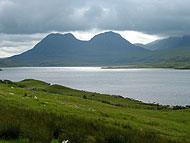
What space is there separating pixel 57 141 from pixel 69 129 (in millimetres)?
926

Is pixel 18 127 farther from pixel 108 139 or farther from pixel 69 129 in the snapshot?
pixel 108 139

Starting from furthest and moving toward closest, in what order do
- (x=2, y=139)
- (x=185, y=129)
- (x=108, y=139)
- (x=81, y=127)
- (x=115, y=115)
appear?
(x=115, y=115)
(x=185, y=129)
(x=81, y=127)
(x=108, y=139)
(x=2, y=139)

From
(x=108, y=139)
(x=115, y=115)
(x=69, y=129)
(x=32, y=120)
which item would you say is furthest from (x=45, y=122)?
(x=115, y=115)

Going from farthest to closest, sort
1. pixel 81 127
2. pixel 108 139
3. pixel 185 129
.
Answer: pixel 185 129
pixel 81 127
pixel 108 139

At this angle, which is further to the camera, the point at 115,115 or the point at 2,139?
the point at 115,115

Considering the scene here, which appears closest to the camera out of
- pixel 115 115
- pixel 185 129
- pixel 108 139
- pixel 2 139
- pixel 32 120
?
pixel 2 139

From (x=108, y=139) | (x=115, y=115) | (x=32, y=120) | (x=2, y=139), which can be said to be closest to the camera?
(x=2, y=139)

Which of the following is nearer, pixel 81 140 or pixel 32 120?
pixel 81 140

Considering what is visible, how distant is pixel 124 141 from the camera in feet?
32.1

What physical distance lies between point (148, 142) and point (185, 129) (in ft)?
54.6

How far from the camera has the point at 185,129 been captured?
24.4m

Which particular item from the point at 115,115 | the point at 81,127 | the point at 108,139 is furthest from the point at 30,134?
the point at 115,115

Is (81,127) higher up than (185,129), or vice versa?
(81,127)

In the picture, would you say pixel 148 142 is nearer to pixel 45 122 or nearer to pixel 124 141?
pixel 124 141
